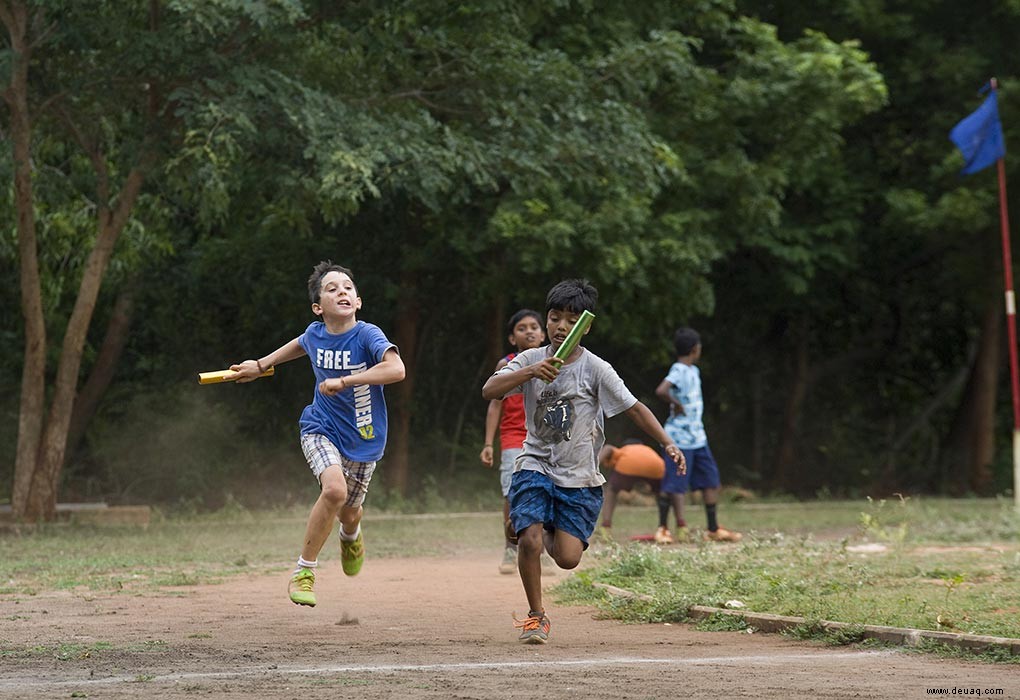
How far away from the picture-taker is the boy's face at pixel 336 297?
28.6 feet

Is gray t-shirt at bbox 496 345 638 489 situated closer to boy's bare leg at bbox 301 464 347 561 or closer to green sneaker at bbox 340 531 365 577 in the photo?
boy's bare leg at bbox 301 464 347 561

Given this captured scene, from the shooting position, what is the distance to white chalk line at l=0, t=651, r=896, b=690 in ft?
20.7

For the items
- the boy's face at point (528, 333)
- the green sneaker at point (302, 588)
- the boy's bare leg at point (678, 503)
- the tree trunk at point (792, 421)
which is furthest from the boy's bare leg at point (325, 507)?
the tree trunk at point (792, 421)

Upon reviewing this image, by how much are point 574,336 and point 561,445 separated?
0.63m

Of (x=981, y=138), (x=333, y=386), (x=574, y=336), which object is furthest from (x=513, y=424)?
(x=981, y=138)

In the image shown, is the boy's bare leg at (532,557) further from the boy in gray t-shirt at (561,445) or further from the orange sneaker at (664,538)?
the orange sneaker at (664,538)

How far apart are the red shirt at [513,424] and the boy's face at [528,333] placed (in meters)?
0.67

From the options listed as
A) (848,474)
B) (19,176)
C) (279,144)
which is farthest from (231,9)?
(848,474)

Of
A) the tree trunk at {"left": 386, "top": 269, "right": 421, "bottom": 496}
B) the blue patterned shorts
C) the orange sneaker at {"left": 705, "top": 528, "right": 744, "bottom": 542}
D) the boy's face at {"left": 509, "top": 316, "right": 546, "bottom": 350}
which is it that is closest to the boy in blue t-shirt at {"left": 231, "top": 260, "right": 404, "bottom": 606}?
the blue patterned shorts

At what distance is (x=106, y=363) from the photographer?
2217 centimetres

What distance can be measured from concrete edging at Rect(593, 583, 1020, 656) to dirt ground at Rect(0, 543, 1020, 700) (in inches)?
5.8

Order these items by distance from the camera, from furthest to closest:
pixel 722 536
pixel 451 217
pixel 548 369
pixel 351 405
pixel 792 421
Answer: pixel 792 421 < pixel 451 217 < pixel 722 536 < pixel 351 405 < pixel 548 369

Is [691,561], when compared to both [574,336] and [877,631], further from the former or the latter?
[574,336]

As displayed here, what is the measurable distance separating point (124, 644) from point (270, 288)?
1470cm
